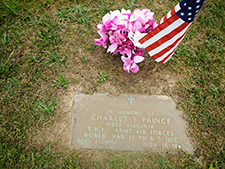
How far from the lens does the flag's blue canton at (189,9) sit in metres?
1.58

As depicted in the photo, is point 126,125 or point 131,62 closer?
point 126,125

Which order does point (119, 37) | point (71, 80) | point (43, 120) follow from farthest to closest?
point (71, 80)
point (43, 120)
point (119, 37)

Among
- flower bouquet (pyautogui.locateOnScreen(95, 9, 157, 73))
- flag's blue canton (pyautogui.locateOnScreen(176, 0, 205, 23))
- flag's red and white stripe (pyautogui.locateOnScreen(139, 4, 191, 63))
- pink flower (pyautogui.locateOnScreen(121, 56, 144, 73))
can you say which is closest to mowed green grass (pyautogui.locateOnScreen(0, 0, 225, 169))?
pink flower (pyautogui.locateOnScreen(121, 56, 144, 73))

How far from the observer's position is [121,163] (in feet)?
7.18

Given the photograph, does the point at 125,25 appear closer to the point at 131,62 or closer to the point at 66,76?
the point at 131,62

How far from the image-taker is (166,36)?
6.15 ft

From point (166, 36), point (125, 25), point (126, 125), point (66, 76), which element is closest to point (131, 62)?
point (125, 25)

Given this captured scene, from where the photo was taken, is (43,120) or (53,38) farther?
(53,38)

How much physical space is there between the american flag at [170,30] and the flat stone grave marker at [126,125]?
767mm

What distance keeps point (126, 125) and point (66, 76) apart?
1.21 metres

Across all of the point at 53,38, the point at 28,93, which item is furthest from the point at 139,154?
the point at 53,38

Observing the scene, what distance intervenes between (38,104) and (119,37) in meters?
1.55

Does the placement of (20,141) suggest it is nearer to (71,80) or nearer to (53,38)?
(71,80)

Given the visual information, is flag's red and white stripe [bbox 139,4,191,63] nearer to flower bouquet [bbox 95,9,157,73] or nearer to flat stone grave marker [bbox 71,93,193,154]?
flower bouquet [bbox 95,9,157,73]
